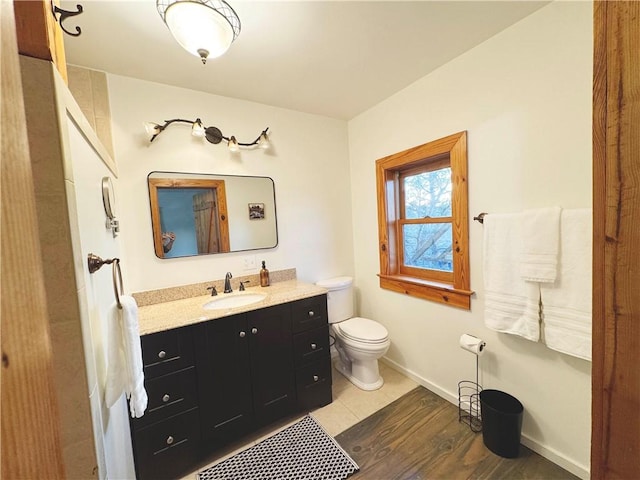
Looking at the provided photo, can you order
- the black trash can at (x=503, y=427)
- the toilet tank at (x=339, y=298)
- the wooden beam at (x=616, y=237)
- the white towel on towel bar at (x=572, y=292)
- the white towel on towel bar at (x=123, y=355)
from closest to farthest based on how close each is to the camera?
the wooden beam at (x=616, y=237)
the white towel on towel bar at (x=123, y=355)
the white towel on towel bar at (x=572, y=292)
the black trash can at (x=503, y=427)
the toilet tank at (x=339, y=298)

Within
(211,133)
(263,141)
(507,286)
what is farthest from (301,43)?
(507,286)

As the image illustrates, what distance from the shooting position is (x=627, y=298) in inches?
18.6

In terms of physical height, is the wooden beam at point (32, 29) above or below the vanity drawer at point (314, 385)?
above

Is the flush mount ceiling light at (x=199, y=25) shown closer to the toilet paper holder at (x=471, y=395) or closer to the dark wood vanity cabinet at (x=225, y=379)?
the dark wood vanity cabinet at (x=225, y=379)

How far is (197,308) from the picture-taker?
1.64 metres

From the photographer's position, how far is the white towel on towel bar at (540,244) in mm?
1282

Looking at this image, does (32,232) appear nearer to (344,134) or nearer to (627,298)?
(627,298)

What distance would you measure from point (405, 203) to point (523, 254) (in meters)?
1.07

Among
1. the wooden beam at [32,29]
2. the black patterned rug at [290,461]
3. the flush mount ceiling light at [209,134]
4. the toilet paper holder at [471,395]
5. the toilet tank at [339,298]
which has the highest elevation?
the flush mount ceiling light at [209,134]

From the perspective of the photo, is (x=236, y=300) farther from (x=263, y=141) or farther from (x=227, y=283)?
(x=263, y=141)

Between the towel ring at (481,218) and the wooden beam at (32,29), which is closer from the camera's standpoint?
the wooden beam at (32,29)

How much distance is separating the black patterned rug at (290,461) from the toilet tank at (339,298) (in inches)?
35.1

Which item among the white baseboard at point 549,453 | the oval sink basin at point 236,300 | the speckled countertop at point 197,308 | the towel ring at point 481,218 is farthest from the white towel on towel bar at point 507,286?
the oval sink basin at point 236,300

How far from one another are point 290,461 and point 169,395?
2.57 ft
